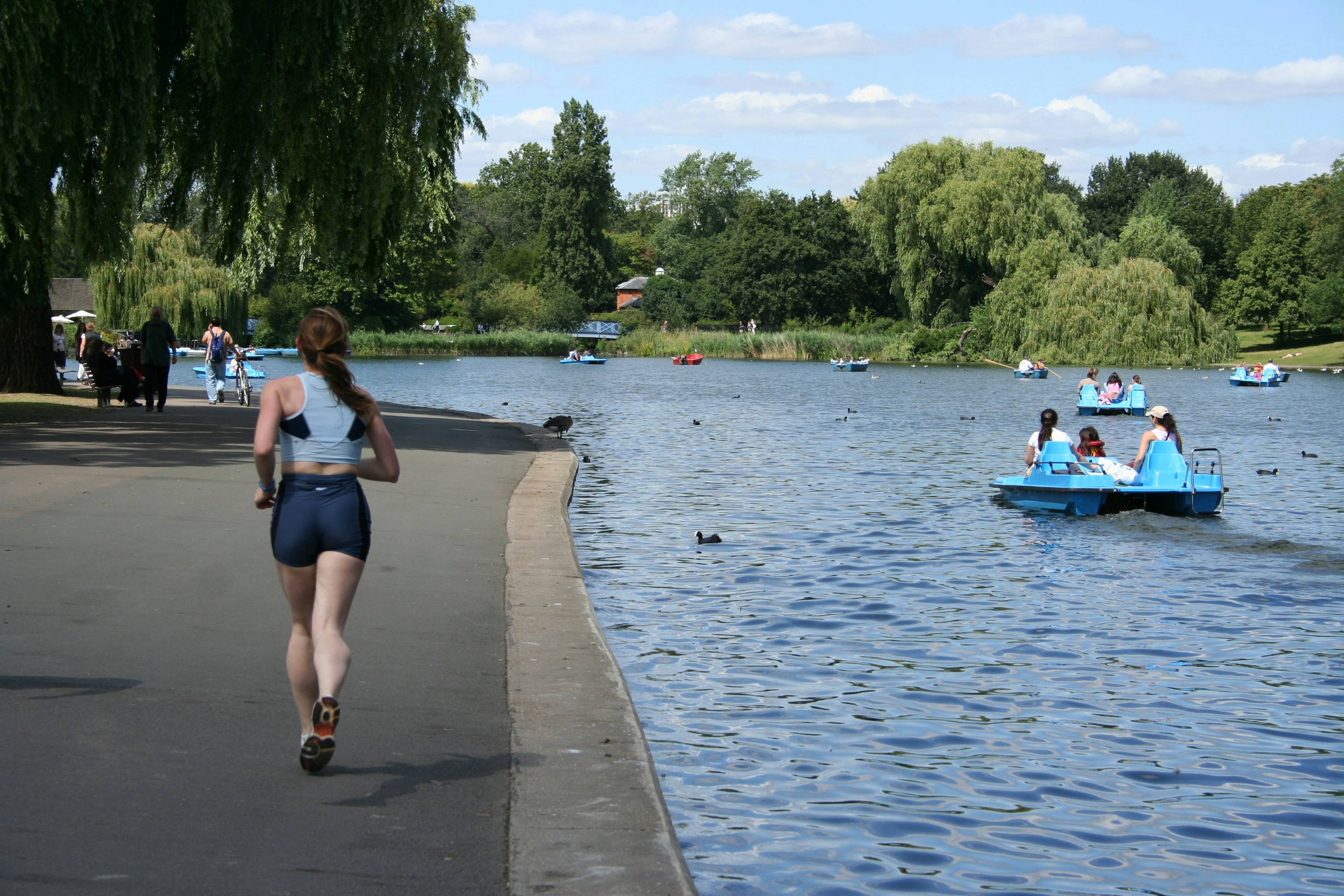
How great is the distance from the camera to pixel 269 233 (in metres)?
23.7

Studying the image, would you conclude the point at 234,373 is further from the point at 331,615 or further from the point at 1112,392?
the point at 331,615

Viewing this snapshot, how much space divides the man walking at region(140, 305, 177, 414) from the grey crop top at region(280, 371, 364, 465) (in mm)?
20210

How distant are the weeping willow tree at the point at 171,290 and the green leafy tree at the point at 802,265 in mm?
48030

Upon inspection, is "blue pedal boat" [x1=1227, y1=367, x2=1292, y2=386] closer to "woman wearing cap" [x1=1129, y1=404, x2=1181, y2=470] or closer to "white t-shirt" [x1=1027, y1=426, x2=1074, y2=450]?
"woman wearing cap" [x1=1129, y1=404, x2=1181, y2=470]

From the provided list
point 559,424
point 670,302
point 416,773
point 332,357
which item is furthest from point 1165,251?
point 416,773

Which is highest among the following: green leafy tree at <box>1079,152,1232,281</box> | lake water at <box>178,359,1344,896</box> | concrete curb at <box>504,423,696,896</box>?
green leafy tree at <box>1079,152,1232,281</box>

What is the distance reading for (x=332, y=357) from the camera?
5551 millimetres

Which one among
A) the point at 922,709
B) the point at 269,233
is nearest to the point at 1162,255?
the point at 269,233

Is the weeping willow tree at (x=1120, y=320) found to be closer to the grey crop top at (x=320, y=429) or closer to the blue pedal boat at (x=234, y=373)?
the blue pedal boat at (x=234, y=373)

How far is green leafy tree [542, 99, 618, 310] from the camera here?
122 meters

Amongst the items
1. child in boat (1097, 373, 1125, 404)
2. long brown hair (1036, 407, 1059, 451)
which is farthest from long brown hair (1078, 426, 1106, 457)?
child in boat (1097, 373, 1125, 404)

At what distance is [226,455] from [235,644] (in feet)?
35.6

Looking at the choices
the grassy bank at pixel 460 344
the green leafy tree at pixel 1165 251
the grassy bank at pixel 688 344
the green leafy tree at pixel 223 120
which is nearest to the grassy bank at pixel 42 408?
the green leafy tree at pixel 223 120

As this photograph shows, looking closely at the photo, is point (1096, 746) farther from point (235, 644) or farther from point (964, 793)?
point (235, 644)
